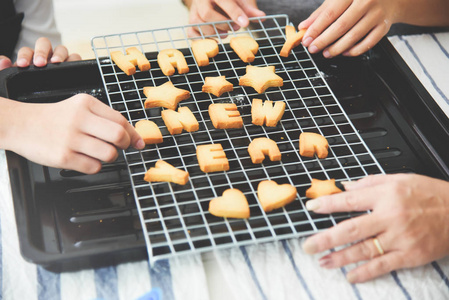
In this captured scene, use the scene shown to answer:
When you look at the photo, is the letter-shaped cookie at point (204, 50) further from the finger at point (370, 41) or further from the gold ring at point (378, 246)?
the gold ring at point (378, 246)

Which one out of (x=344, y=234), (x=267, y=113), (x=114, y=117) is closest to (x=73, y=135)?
(x=114, y=117)

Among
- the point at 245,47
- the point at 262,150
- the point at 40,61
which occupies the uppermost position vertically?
the point at 40,61

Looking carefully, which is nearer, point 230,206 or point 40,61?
point 230,206

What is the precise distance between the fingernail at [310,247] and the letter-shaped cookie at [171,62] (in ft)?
1.87

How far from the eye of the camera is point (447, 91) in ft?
4.25

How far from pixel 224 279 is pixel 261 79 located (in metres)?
0.51

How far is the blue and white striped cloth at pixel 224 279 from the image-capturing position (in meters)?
0.82

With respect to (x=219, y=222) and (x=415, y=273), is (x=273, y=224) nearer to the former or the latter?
(x=219, y=222)

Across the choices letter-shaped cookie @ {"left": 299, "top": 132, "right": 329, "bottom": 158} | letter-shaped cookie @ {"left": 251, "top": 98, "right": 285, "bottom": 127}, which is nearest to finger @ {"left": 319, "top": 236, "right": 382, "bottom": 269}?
letter-shaped cookie @ {"left": 299, "top": 132, "right": 329, "bottom": 158}

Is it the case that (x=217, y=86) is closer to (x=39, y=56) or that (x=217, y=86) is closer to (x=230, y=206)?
(x=230, y=206)

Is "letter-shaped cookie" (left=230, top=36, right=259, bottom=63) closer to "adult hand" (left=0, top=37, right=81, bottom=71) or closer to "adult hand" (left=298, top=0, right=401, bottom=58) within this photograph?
"adult hand" (left=298, top=0, right=401, bottom=58)

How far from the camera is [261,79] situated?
1.14 meters

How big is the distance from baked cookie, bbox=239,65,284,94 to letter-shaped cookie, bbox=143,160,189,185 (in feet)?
1.10

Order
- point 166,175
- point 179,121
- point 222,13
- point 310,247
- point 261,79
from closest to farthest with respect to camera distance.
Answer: point 310,247
point 166,175
point 179,121
point 261,79
point 222,13
